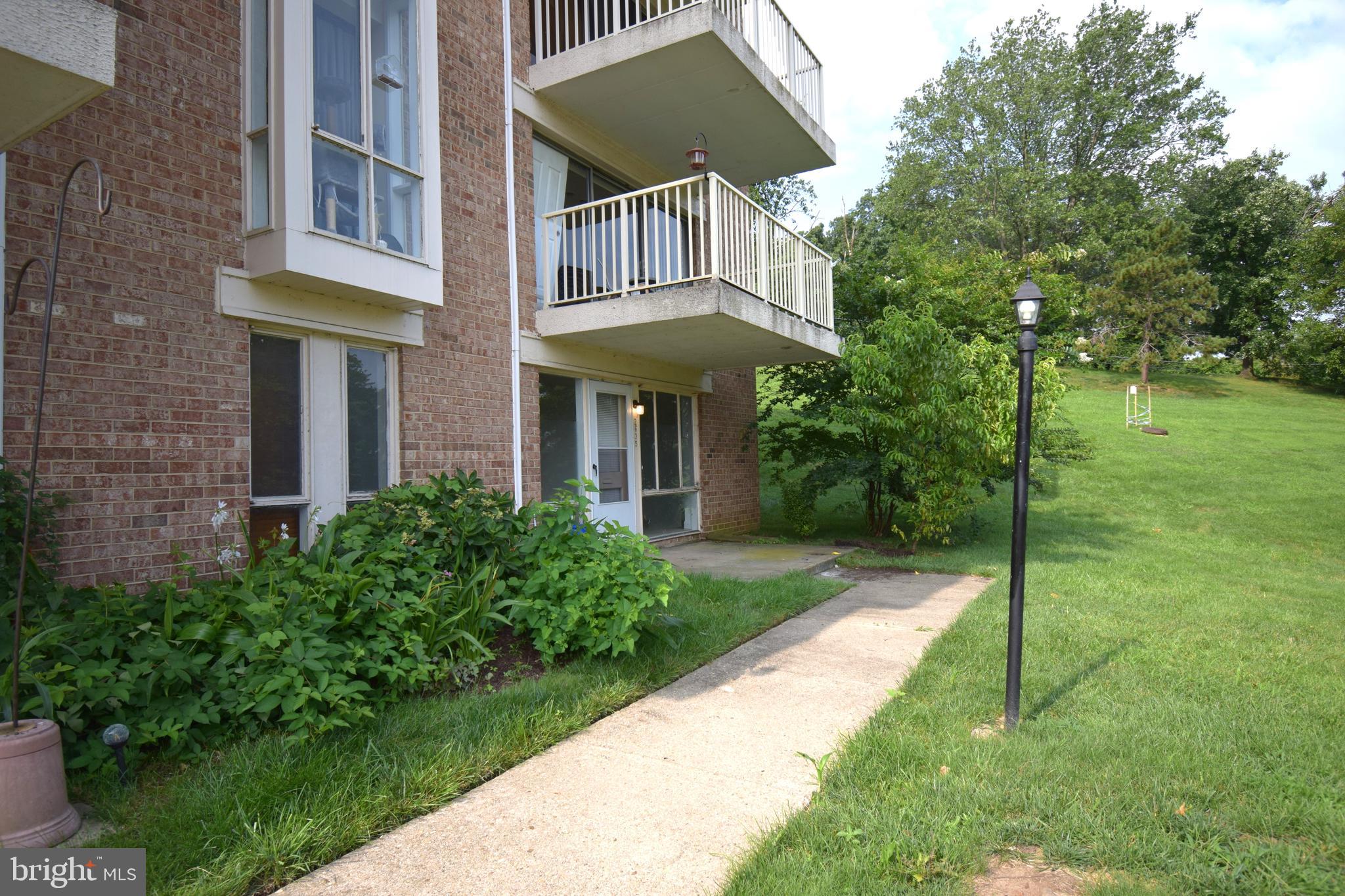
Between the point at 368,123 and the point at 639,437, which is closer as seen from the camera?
the point at 368,123

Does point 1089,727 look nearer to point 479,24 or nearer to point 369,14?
point 369,14

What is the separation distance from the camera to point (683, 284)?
812 cm

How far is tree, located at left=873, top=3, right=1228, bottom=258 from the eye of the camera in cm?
3362

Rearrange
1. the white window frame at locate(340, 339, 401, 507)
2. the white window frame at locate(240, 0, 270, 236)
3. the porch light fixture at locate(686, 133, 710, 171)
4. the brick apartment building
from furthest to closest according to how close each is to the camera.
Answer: the porch light fixture at locate(686, 133, 710, 171)
the white window frame at locate(340, 339, 401, 507)
the white window frame at locate(240, 0, 270, 236)
the brick apartment building

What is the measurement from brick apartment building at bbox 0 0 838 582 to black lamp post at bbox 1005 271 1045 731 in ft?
12.1

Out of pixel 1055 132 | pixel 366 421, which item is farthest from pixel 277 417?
pixel 1055 132

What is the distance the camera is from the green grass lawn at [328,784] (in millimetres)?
2361

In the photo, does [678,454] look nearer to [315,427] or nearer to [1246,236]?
[315,427]

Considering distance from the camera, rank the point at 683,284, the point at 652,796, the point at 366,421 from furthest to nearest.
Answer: the point at 683,284
the point at 366,421
the point at 652,796

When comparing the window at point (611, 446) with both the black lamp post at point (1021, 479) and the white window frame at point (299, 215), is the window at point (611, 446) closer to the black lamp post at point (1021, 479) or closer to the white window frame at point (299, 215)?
the white window frame at point (299, 215)

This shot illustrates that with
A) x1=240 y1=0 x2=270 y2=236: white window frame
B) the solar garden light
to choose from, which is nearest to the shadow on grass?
the solar garden light

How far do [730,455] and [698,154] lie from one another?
187 inches

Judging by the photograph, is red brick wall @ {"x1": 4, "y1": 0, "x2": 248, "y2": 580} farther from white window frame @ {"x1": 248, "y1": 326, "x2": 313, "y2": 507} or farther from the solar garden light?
the solar garden light

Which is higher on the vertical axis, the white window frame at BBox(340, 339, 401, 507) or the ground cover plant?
the white window frame at BBox(340, 339, 401, 507)
